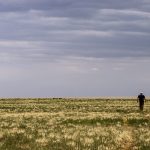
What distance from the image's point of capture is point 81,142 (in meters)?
25.3

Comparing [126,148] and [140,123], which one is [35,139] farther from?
[140,123]

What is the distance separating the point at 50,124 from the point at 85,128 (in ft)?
13.1

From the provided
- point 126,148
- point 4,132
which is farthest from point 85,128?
point 126,148

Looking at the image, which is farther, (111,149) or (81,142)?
(81,142)

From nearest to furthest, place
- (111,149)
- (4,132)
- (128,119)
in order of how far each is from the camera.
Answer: (111,149) < (4,132) < (128,119)

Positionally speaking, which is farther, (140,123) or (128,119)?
(128,119)

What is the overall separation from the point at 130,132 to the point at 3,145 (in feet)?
31.6

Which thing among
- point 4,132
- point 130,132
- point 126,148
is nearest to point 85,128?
point 130,132

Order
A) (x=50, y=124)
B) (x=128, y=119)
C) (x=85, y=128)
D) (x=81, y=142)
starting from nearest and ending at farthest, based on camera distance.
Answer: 1. (x=81, y=142)
2. (x=85, y=128)
3. (x=50, y=124)
4. (x=128, y=119)

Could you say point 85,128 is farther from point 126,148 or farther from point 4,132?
point 126,148

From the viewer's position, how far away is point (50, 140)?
26016 millimetres

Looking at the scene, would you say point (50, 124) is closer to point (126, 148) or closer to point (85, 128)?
point (85, 128)

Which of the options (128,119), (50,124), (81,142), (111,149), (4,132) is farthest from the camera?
(128,119)

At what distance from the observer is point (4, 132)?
98.2 ft
